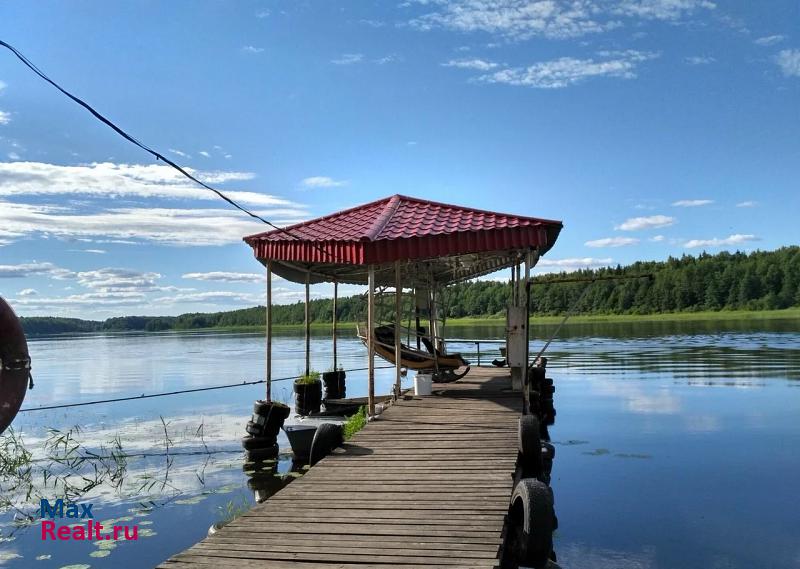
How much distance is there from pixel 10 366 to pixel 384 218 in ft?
23.8

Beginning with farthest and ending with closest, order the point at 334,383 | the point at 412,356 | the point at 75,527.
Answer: the point at 334,383 → the point at 412,356 → the point at 75,527

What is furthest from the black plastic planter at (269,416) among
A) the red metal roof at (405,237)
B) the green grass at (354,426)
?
the red metal roof at (405,237)

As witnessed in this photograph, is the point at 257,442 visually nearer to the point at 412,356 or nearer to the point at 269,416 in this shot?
the point at 269,416

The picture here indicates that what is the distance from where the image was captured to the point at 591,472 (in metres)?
12.0

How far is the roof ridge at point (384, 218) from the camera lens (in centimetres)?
1043

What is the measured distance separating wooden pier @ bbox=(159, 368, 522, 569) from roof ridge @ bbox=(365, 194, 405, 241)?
3.03 meters

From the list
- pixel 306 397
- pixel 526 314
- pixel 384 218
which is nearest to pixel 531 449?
pixel 526 314

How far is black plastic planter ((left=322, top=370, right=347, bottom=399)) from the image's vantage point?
1530 centimetres

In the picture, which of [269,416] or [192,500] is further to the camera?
[269,416]

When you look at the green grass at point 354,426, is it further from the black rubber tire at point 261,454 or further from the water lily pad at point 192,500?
the black rubber tire at point 261,454

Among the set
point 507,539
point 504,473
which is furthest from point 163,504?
point 507,539

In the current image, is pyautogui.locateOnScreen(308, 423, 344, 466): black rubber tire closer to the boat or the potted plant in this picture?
the boat

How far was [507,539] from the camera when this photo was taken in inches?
209

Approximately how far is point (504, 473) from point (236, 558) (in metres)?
2.98
